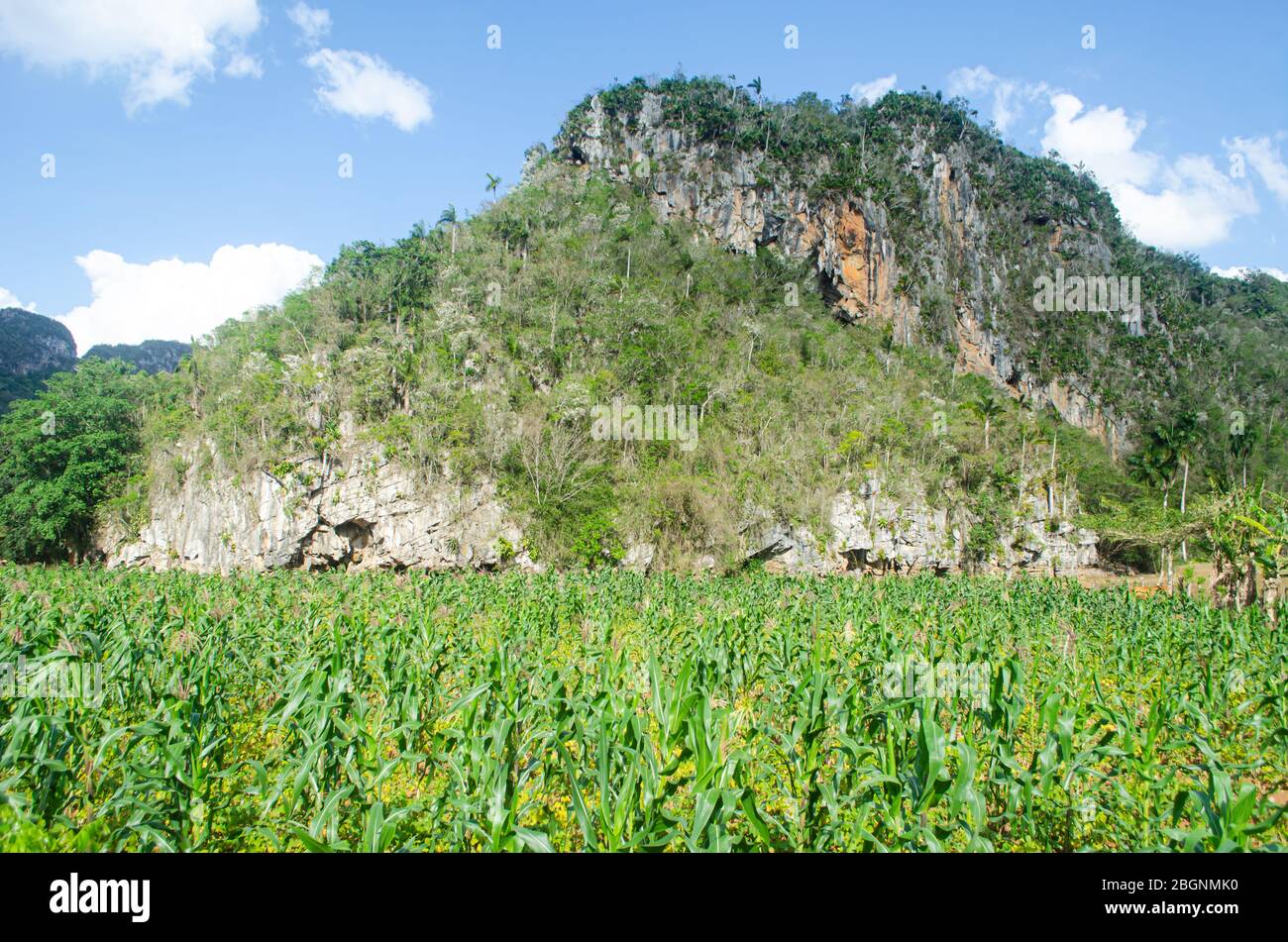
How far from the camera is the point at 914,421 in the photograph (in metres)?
43.1

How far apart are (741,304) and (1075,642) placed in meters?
49.8

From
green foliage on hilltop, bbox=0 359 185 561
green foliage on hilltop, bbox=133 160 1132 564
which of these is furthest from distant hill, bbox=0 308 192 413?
green foliage on hilltop, bbox=133 160 1132 564

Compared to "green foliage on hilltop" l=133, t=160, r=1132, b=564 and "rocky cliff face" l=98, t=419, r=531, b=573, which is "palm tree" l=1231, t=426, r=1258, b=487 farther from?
"rocky cliff face" l=98, t=419, r=531, b=573

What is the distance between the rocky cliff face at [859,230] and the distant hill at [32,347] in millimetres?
81793

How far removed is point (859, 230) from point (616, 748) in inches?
2927

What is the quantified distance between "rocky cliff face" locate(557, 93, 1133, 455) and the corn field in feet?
213

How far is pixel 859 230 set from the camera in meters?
65.9

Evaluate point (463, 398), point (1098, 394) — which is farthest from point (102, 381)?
point (1098, 394)

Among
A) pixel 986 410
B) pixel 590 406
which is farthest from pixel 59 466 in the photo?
pixel 986 410

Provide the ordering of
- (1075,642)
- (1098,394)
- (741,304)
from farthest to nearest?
(1098,394) < (741,304) < (1075,642)

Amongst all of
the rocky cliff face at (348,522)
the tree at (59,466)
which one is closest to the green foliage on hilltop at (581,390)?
the rocky cliff face at (348,522)

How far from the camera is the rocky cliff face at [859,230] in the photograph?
217 ft

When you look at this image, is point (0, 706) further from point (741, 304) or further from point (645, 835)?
point (741, 304)

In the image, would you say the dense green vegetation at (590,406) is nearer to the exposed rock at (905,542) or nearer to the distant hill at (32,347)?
the exposed rock at (905,542)
